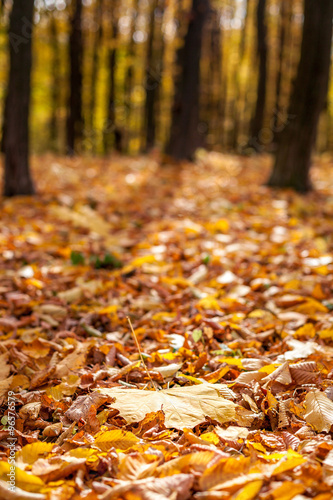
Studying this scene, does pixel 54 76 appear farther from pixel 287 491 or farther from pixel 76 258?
pixel 287 491

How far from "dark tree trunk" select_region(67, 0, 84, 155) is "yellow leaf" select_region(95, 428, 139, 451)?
39.9 ft

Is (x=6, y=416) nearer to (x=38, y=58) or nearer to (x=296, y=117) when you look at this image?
(x=296, y=117)

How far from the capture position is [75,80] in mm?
13008

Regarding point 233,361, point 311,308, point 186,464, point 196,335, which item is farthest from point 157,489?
point 311,308

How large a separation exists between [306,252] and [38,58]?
54.7ft

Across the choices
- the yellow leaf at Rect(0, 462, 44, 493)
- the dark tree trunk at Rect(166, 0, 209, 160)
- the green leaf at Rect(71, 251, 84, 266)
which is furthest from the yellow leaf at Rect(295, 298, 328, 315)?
the dark tree trunk at Rect(166, 0, 209, 160)

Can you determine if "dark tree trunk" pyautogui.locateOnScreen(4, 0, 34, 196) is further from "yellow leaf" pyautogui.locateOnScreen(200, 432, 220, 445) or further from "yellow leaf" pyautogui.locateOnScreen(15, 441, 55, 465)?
"yellow leaf" pyautogui.locateOnScreen(200, 432, 220, 445)

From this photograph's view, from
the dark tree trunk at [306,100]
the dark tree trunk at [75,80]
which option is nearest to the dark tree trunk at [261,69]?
the dark tree trunk at [75,80]

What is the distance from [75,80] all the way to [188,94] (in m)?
4.04

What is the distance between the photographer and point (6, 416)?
6.45ft

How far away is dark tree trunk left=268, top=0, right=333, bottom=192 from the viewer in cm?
682

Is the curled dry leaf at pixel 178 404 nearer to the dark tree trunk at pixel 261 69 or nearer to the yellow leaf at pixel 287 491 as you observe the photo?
the yellow leaf at pixel 287 491

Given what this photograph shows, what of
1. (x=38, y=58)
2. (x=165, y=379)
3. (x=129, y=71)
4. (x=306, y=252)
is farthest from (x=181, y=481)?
(x=38, y=58)

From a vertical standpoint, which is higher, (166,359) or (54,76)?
(54,76)
